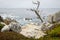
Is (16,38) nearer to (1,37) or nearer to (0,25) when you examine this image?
(1,37)

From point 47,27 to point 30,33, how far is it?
12.4 feet

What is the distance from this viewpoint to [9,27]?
14.2 meters

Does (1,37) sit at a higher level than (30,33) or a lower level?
higher

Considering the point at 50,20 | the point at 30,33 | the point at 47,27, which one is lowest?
the point at 50,20

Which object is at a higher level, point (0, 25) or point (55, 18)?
point (0, 25)

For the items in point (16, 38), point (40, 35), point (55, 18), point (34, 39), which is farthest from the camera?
point (55, 18)

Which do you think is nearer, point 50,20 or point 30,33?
point 30,33

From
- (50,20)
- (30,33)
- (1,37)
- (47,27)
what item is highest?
(1,37)

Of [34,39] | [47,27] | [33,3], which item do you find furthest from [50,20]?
[34,39]

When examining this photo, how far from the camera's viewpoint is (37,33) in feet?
44.8

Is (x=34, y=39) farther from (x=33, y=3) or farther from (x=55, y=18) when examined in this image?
(x=33, y=3)

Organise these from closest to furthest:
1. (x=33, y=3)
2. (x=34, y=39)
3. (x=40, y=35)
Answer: (x=34, y=39) < (x=40, y=35) < (x=33, y=3)

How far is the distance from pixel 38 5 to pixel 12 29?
38.5ft

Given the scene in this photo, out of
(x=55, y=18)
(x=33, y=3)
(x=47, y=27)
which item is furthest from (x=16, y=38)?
(x=33, y=3)
